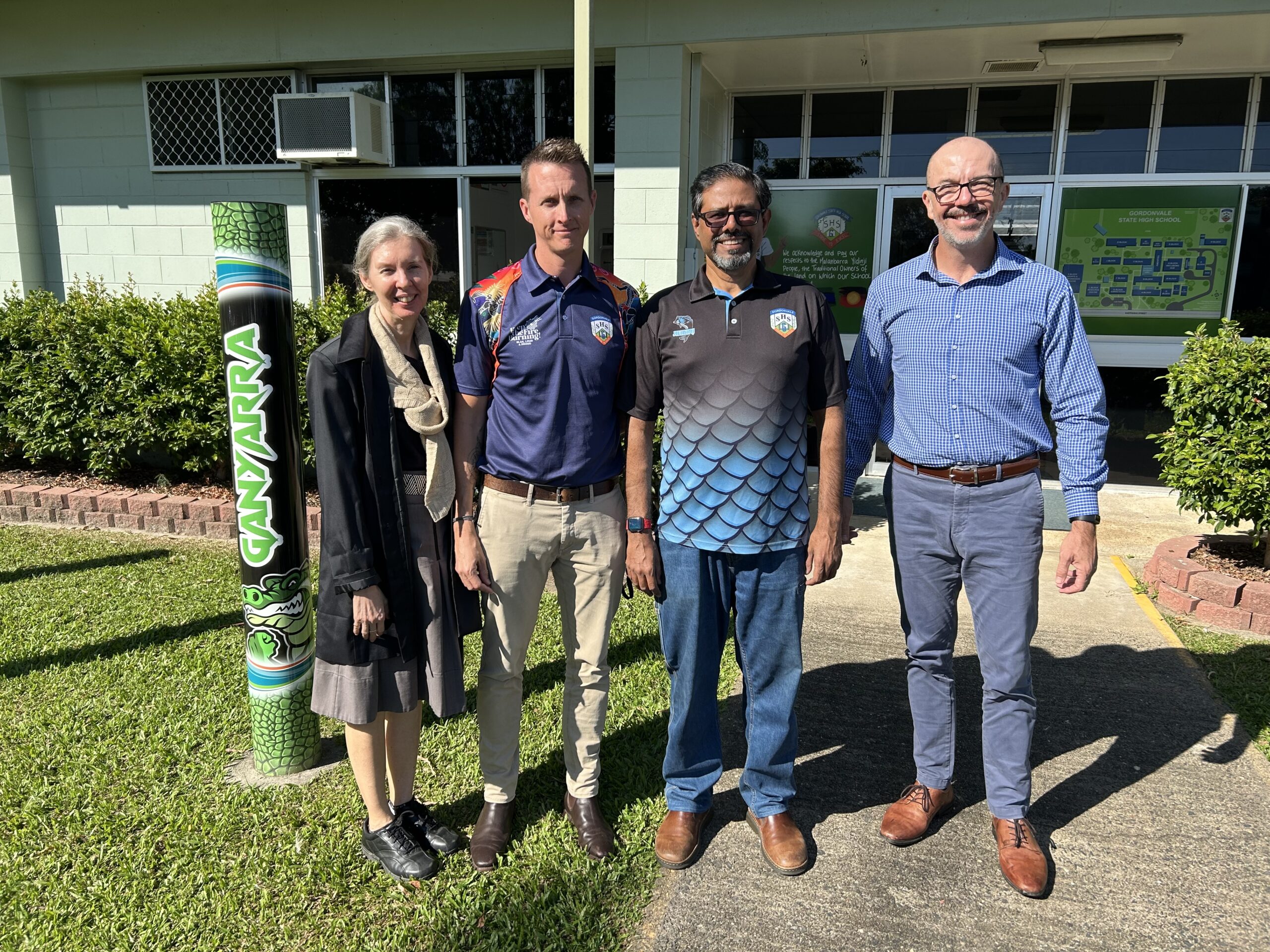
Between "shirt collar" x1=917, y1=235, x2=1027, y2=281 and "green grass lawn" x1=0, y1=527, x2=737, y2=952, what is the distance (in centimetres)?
204

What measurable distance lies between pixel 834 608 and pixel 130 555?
452 cm

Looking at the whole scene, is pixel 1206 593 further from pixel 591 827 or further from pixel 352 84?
pixel 352 84

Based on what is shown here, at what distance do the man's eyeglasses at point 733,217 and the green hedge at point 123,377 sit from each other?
4229 mm

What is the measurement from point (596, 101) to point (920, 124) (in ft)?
9.77

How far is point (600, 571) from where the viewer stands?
288 centimetres

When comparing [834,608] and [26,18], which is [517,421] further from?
[26,18]

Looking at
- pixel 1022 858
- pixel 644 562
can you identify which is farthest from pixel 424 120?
pixel 1022 858

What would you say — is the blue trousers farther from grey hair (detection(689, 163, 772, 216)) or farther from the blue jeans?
grey hair (detection(689, 163, 772, 216))

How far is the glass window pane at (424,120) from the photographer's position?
839cm

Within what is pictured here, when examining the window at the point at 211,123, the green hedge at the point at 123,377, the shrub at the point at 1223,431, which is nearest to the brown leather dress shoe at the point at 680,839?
the shrub at the point at 1223,431

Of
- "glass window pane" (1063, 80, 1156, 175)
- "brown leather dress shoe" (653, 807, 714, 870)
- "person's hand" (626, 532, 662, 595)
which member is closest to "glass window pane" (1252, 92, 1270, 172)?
"glass window pane" (1063, 80, 1156, 175)

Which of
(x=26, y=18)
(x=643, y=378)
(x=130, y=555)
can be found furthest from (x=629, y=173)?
(x=26, y=18)

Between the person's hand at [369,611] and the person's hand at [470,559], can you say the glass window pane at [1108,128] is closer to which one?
the person's hand at [470,559]

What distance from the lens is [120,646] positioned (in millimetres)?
4473
